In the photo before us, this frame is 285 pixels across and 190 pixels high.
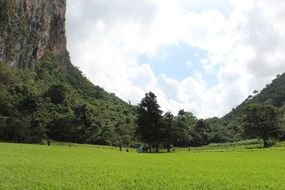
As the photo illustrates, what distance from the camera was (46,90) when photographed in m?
134

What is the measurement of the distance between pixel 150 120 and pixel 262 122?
28.2 m

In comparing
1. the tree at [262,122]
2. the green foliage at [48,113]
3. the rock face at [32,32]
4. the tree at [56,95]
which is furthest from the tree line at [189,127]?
the rock face at [32,32]

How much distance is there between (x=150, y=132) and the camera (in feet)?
275

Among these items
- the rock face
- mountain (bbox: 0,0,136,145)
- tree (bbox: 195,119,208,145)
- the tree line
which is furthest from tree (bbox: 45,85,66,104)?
tree (bbox: 195,119,208,145)

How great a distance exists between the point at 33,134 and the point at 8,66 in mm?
48707

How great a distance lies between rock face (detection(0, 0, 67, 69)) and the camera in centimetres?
13264

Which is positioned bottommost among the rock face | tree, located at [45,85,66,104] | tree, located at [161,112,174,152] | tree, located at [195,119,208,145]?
tree, located at [161,112,174,152]

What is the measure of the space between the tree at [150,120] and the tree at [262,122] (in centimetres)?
2583

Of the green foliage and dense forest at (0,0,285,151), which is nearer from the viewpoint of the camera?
dense forest at (0,0,285,151)

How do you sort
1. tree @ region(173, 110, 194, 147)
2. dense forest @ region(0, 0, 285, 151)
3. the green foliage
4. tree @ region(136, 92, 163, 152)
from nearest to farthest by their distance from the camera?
tree @ region(136, 92, 163, 152)
dense forest @ region(0, 0, 285, 151)
the green foliage
tree @ region(173, 110, 194, 147)

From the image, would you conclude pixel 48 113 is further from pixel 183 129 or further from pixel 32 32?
pixel 32 32

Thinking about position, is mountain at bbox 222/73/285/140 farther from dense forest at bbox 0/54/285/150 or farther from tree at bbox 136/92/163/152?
tree at bbox 136/92/163/152

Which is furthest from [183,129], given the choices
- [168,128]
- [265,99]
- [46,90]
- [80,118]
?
[265,99]

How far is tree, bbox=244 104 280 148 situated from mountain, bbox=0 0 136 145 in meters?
29.2
